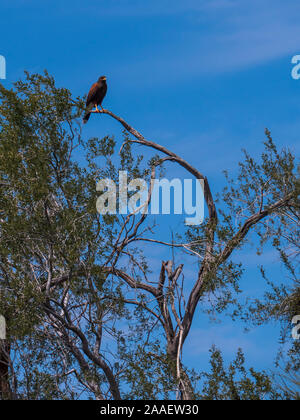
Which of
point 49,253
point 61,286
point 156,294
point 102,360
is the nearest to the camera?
point 49,253

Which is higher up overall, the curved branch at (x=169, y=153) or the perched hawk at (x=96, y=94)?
the perched hawk at (x=96, y=94)

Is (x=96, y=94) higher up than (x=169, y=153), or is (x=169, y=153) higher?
(x=96, y=94)

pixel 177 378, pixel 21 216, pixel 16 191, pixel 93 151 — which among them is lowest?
pixel 177 378

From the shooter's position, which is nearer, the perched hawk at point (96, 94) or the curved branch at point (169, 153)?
the curved branch at point (169, 153)

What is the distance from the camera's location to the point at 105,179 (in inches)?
507

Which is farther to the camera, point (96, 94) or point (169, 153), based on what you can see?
point (96, 94)

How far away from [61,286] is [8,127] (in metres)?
3.95

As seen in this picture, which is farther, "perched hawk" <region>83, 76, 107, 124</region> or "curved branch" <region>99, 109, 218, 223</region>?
"perched hawk" <region>83, 76, 107, 124</region>

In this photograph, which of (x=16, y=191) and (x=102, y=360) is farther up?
(x=16, y=191)

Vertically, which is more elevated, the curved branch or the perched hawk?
the perched hawk

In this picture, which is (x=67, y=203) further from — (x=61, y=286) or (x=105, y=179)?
(x=61, y=286)
